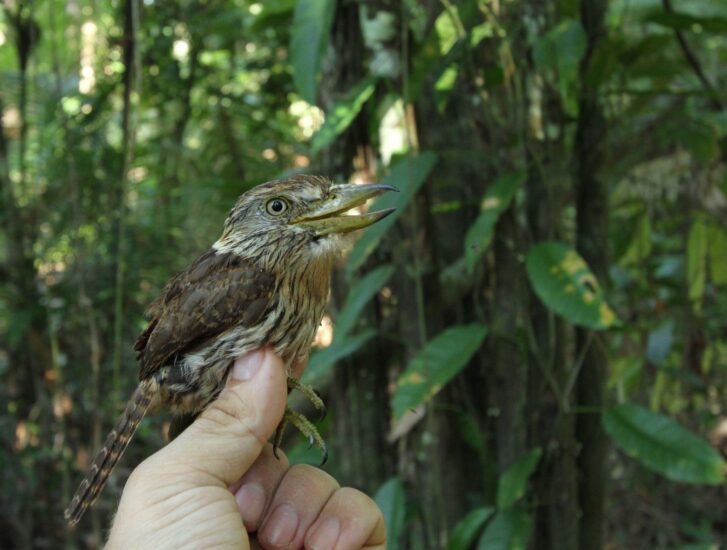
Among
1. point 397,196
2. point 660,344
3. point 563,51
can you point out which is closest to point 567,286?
point 397,196

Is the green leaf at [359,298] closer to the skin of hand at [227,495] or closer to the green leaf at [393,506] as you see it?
the green leaf at [393,506]

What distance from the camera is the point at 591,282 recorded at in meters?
2.15

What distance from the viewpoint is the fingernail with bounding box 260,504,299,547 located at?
5.98ft

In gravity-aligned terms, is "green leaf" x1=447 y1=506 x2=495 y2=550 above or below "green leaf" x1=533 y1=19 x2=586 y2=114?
below

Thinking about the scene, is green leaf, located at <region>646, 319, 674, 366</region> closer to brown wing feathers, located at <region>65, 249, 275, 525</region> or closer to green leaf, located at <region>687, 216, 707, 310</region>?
green leaf, located at <region>687, 216, 707, 310</region>

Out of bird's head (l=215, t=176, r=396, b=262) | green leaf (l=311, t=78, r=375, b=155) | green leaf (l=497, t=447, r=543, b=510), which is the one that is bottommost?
green leaf (l=497, t=447, r=543, b=510)

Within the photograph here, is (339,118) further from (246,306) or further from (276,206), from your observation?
(246,306)

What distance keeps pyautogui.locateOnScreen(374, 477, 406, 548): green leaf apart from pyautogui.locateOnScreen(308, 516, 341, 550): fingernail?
55 cm

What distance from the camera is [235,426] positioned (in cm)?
158

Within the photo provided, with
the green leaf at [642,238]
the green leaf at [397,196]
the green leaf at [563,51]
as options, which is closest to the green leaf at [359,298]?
the green leaf at [397,196]

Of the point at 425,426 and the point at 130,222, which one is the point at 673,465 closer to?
the point at 425,426

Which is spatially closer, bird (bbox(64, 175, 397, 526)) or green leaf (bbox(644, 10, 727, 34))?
bird (bbox(64, 175, 397, 526))

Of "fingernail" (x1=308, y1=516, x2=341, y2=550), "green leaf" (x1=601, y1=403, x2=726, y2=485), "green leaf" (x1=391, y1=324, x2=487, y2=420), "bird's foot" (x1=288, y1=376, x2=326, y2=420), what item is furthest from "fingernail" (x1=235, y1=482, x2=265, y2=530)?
"green leaf" (x1=601, y1=403, x2=726, y2=485)

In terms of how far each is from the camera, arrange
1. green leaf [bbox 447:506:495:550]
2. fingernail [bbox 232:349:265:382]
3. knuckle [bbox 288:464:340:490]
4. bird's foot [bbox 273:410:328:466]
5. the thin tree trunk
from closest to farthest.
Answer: fingernail [bbox 232:349:265:382], bird's foot [bbox 273:410:328:466], knuckle [bbox 288:464:340:490], green leaf [bbox 447:506:495:550], the thin tree trunk
